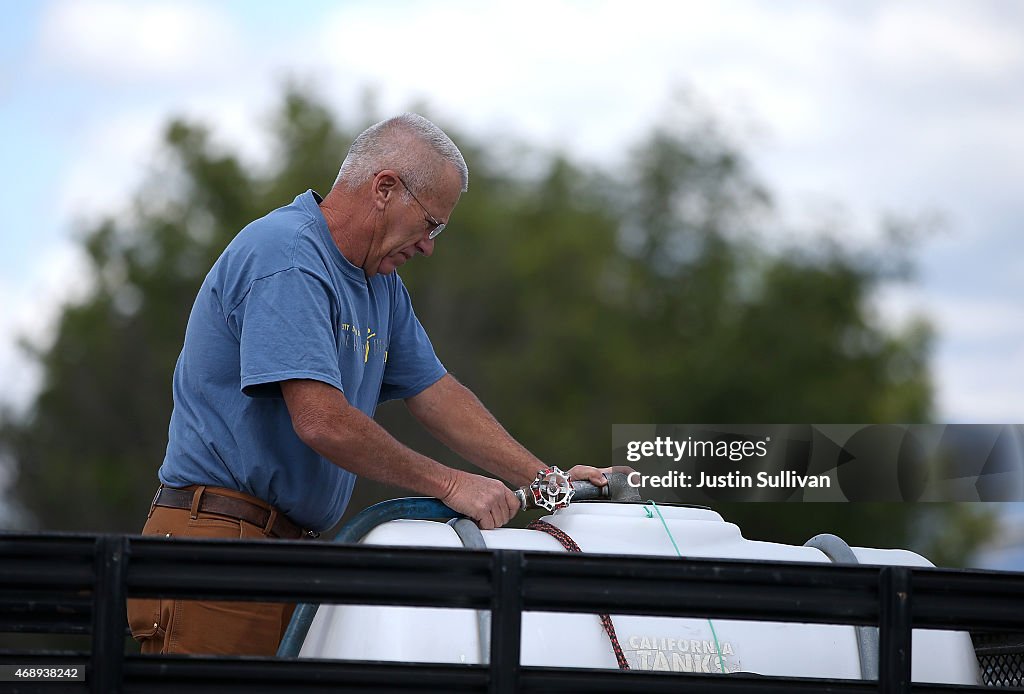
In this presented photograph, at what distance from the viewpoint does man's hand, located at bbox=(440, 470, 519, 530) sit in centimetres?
288

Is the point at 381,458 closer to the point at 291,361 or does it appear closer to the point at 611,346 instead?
the point at 291,361

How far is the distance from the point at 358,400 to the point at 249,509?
0.43 m

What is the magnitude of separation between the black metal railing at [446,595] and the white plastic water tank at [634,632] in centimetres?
24

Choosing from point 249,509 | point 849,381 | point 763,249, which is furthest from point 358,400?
point 763,249

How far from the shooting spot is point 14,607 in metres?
2.08

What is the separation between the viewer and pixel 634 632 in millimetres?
2605

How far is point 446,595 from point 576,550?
0.74 metres

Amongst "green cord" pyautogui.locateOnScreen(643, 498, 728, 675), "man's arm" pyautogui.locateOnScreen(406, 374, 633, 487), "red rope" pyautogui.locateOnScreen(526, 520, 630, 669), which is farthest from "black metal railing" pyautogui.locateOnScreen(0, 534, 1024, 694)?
"man's arm" pyautogui.locateOnScreen(406, 374, 633, 487)

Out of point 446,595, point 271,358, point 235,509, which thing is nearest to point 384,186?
point 271,358

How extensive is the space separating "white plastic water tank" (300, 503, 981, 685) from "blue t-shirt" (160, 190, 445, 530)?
1.48ft

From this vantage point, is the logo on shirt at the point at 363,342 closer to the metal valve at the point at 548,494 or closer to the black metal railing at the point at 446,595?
the metal valve at the point at 548,494

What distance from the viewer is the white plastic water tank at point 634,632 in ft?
8.01

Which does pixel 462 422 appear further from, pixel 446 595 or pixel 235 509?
pixel 446 595

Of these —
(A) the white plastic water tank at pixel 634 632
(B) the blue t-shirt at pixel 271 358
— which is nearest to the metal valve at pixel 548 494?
(A) the white plastic water tank at pixel 634 632
